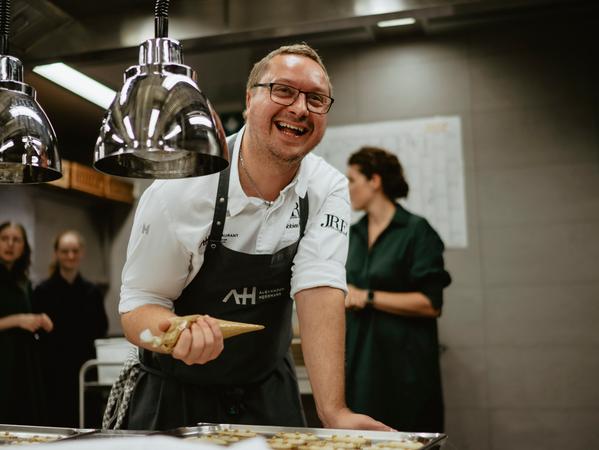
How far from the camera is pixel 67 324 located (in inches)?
171

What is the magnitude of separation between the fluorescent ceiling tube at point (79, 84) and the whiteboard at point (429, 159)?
1512mm

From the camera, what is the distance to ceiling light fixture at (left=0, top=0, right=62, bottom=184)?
118 centimetres

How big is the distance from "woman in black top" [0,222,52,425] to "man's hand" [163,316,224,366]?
10.1ft

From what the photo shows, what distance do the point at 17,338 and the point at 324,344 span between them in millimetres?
2961

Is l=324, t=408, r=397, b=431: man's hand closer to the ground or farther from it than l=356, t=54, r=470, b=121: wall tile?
closer to the ground

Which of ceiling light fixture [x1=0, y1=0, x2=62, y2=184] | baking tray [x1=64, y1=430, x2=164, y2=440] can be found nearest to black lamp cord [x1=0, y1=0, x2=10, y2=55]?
ceiling light fixture [x1=0, y1=0, x2=62, y2=184]

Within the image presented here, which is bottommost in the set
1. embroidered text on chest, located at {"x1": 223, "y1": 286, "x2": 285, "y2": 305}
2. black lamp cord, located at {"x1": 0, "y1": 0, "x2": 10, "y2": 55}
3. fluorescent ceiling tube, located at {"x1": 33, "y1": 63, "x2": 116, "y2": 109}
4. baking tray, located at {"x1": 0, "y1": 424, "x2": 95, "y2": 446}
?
baking tray, located at {"x1": 0, "y1": 424, "x2": 95, "y2": 446}

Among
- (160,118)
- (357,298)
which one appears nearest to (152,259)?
(160,118)

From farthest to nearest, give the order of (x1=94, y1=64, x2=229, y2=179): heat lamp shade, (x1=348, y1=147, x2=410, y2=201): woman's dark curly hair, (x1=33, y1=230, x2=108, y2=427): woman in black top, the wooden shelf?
the wooden shelf
(x1=33, y1=230, x2=108, y2=427): woman in black top
(x1=348, y1=147, x2=410, y2=201): woman's dark curly hair
(x1=94, y1=64, x2=229, y2=179): heat lamp shade

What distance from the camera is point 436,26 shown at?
12.7 ft

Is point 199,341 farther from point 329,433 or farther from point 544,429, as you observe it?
point 544,429

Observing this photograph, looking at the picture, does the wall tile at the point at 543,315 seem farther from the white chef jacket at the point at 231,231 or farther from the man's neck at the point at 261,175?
the man's neck at the point at 261,175

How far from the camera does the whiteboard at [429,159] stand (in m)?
3.83

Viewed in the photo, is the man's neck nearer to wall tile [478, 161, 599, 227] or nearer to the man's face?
the man's face
